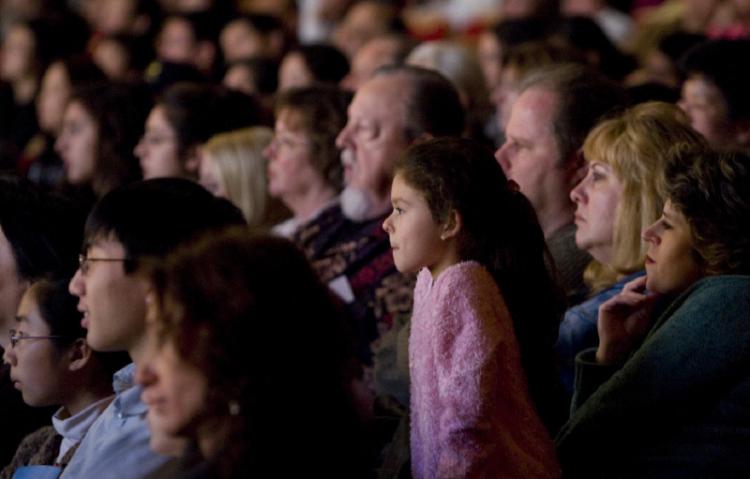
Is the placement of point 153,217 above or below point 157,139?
above

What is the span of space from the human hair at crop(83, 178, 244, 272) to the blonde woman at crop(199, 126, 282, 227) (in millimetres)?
1856

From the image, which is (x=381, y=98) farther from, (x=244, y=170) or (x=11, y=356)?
(x=11, y=356)

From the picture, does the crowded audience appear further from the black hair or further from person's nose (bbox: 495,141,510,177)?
the black hair

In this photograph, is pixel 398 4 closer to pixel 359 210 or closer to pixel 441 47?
pixel 441 47

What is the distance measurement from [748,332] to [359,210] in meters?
1.66

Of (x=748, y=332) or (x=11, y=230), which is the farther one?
(x=11, y=230)

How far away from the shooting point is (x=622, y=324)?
2246 mm

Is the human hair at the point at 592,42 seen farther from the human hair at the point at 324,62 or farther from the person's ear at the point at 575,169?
the person's ear at the point at 575,169

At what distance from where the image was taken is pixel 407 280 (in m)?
3.22

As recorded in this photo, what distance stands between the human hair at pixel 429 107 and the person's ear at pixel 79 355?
136cm

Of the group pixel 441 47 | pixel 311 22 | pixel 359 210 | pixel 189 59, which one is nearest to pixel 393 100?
pixel 359 210

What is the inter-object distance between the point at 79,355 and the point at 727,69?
2.17 metres

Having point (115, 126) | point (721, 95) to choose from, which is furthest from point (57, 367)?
point (115, 126)

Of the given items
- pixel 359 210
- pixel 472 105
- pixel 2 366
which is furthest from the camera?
pixel 472 105
